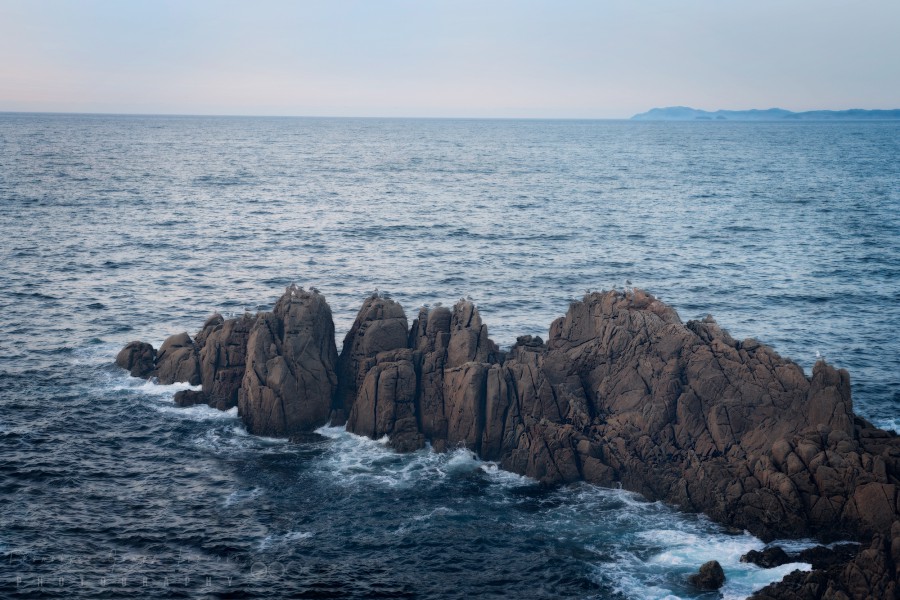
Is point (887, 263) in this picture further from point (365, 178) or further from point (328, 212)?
point (365, 178)

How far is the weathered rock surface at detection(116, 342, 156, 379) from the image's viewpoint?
53.8m

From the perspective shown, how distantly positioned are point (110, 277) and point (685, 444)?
57013 mm

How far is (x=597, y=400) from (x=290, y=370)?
17.3 meters

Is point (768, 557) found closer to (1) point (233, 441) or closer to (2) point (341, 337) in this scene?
(1) point (233, 441)

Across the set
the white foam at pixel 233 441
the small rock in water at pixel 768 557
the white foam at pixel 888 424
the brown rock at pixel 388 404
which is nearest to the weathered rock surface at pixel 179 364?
the white foam at pixel 233 441

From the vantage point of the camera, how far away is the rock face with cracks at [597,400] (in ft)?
120

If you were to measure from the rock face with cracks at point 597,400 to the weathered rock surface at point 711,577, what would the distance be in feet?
14.6

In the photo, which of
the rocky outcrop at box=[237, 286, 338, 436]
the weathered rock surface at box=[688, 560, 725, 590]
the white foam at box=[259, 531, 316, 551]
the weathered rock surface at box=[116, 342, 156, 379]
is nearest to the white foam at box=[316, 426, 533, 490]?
the rocky outcrop at box=[237, 286, 338, 436]

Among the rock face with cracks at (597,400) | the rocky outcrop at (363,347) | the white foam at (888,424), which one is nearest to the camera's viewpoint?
the rock face with cracks at (597,400)

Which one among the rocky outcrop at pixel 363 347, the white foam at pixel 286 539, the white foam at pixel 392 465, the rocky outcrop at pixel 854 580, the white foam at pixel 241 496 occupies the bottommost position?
the white foam at pixel 286 539

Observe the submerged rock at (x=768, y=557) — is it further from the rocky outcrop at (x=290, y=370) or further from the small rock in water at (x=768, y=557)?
the rocky outcrop at (x=290, y=370)

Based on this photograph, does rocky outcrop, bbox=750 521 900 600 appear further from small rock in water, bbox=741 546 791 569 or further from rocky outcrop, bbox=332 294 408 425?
→ rocky outcrop, bbox=332 294 408 425

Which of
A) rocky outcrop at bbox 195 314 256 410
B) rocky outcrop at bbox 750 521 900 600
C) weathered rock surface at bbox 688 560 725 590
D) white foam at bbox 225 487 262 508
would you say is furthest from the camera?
rocky outcrop at bbox 195 314 256 410

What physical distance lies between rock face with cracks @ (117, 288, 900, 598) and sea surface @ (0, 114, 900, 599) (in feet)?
5.41
